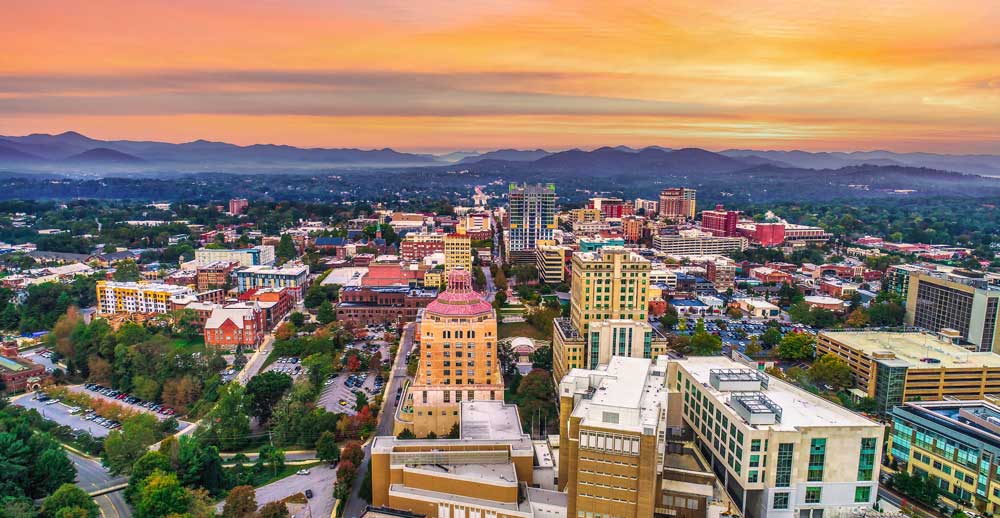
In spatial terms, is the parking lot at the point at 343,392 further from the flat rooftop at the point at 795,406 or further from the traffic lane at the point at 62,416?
the flat rooftop at the point at 795,406

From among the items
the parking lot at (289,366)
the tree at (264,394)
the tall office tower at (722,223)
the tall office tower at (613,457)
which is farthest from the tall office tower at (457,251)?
the tall office tower at (722,223)

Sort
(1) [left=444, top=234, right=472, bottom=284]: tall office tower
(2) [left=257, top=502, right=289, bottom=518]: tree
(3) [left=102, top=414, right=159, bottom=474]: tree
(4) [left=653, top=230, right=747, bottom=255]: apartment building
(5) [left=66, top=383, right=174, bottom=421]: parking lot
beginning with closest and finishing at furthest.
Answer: (2) [left=257, top=502, right=289, bottom=518]: tree → (3) [left=102, top=414, right=159, bottom=474]: tree → (5) [left=66, top=383, right=174, bottom=421]: parking lot → (1) [left=444, top=234, right=472, bottom=284]: tall office tower → (4) [left=653, top=230, right=747, bottom=255]: apartment building

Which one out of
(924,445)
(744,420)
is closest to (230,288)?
(744,420)

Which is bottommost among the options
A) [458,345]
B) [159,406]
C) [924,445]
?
[159,406]

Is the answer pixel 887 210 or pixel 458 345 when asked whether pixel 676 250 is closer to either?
Result: pixel 458 345

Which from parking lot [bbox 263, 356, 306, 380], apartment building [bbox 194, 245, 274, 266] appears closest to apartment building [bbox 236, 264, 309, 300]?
apartment building [bbox 194, 245, 274, 266]

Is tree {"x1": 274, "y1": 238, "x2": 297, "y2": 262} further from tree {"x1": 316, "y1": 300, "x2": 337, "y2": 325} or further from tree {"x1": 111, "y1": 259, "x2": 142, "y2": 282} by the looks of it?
tree {"x1": 316, "y1": 300, "x2": 337, "y2": 325}

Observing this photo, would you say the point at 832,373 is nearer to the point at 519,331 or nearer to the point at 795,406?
the point at 795,406
